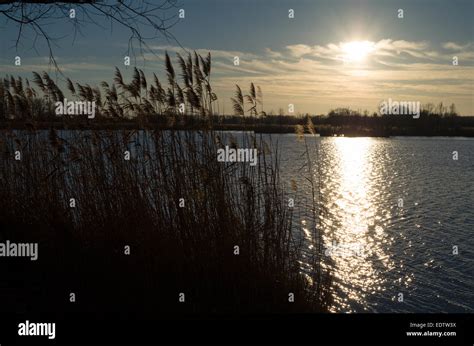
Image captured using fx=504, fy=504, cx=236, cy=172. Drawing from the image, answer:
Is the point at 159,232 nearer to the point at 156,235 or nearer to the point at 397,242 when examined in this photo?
the point at 156,235

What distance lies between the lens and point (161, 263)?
493 cm

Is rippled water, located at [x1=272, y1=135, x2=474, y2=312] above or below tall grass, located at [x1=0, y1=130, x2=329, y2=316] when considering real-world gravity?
below

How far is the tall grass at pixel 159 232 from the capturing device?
4789 millimetres

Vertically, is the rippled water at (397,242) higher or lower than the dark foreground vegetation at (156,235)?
lower

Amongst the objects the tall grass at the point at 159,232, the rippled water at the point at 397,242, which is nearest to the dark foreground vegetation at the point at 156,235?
the tall grass at the point at 159,232

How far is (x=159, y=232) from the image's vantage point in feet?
16.7

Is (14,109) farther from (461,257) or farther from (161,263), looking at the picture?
(461,257)

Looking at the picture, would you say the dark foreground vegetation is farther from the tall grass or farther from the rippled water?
the rippled water

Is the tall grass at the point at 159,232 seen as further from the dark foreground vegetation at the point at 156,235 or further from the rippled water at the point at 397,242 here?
the rippled water at the point at 397,242

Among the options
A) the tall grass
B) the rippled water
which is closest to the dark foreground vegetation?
the tall grass

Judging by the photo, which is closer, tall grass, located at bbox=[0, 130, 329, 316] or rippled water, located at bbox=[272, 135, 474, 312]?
tall grass, located at bbox=[0, 130, 329, 316]

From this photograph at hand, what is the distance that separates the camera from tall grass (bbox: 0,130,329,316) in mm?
4789

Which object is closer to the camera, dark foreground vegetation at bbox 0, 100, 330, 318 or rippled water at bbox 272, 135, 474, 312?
dark foreground vegetation at bbox 0, 100, 330, 318

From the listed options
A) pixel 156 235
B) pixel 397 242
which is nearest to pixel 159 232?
pixel 156 235
